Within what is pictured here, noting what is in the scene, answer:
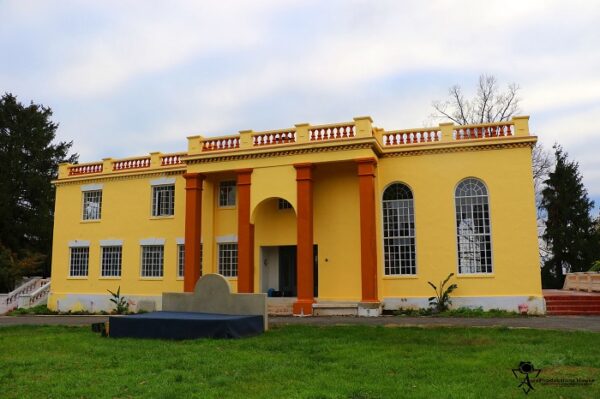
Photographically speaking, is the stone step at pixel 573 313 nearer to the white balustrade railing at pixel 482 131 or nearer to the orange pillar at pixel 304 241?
the white balustrade railing at pixel 482 131

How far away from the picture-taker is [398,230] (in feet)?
69.8

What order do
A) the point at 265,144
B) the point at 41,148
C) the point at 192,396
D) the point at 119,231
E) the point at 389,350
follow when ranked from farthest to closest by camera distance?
the point at 41,148 → the point at 119,231 → the point at 265,144 → the point at 389,350 → the point at 192,396

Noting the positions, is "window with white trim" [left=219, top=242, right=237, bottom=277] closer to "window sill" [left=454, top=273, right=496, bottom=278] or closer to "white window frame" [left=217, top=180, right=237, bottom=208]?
"white window frame" [left=217, top=180, right=237, bottom=208]

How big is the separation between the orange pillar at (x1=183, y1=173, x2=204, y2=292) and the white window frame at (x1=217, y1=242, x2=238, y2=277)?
1234mm

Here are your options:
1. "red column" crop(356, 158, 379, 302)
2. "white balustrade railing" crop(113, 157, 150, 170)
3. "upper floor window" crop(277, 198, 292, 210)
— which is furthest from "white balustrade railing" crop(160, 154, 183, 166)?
"red column" crop(356, 158, 379, 302)

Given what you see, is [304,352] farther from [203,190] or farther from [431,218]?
[203,190]

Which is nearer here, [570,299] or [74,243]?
[570,299]

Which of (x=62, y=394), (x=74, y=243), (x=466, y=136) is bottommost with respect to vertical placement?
(x=62, y=394)

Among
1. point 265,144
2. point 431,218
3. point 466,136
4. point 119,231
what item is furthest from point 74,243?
point 466,136

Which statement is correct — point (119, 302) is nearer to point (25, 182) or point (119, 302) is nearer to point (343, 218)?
point (343, 218)

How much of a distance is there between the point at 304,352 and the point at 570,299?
14.2 metres

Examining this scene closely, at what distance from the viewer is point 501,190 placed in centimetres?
2014

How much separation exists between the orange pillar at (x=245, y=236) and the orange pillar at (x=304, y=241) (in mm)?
2143

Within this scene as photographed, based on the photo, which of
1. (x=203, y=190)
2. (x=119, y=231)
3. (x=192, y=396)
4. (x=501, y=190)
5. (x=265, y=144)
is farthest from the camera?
(x=119, y=231)
